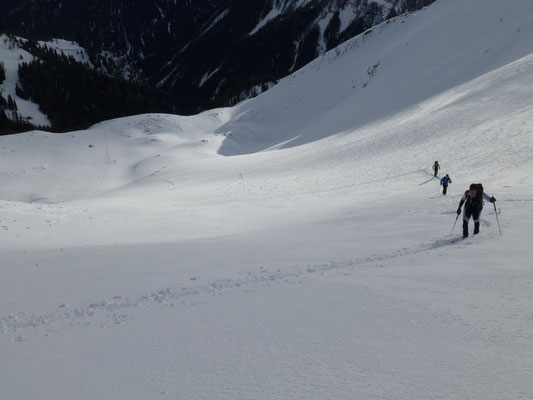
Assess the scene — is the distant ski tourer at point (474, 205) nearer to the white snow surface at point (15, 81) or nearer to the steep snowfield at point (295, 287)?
the steep snowfield at point (295, 287)

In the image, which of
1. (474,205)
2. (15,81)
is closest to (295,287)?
(474,205)

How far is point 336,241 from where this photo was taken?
35.1 ft

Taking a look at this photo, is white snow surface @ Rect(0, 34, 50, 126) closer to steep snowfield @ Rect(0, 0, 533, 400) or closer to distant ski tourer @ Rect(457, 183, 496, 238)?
steep snowfield @ Rect(0, 0, 533, 400)

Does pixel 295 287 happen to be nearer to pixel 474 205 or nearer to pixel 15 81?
pixel 474 205

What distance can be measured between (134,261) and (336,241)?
5329mm

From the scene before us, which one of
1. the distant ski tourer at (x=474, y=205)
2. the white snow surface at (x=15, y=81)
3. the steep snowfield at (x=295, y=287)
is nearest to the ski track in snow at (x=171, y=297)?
the steep snowfield at (x=295, y=287)

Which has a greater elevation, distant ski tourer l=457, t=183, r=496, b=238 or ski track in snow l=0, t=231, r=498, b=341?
distant ski tourer l=457, t=183, r=496, b=238

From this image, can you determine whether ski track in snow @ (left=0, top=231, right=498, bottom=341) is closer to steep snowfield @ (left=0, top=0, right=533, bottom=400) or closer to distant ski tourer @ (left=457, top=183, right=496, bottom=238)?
steep snowfield @ (left=0, top=0, right=533, bottom=400)

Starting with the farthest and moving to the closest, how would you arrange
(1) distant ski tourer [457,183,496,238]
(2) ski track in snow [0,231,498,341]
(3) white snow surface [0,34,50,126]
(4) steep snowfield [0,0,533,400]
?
(3) white snow surface [0,34,50,126], (1) distant ski tourer [457,183,496,238], (2) ski track in snow [0,231,498,341], (4) steep snowfield [0,0,533,400]

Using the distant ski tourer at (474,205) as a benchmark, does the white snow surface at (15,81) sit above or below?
above

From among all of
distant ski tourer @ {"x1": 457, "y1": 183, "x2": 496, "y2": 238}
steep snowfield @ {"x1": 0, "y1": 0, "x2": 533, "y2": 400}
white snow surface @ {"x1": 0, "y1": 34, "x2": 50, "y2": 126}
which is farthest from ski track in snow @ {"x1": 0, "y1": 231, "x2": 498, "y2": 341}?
white snow surface @ {"x1": 0, "y1": 34, "x2": 50, "y2": 126}

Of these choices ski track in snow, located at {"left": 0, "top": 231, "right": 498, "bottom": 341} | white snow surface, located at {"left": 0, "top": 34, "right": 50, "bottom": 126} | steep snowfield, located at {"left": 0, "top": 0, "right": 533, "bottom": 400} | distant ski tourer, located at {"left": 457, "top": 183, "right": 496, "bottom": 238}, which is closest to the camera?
steep snowfield, located at {"left": 0, "top": 0, "right": 533, "bottom": 400}

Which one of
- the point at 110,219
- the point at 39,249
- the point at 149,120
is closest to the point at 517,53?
the point at 110,219

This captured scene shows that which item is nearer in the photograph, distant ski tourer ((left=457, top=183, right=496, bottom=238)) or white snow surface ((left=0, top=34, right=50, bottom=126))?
distant ski tourer ((left=457, top=183, right=496, bottom=238))
